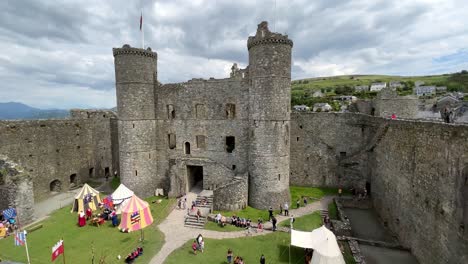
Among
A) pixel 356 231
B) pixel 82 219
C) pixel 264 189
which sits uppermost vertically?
pixel 264 189

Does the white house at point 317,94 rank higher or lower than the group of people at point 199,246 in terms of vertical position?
higher

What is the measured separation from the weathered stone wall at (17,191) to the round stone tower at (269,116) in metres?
16.7

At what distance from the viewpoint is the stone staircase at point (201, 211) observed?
16.9 m

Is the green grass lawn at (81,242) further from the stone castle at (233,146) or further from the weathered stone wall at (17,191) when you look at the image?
the stone castle at (233,146)

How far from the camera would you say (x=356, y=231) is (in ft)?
56.1

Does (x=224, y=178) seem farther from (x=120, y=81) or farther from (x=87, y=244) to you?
(x=120, y=81)

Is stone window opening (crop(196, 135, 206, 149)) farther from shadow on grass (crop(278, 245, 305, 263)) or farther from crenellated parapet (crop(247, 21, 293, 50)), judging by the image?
shadow on grass (crop(278, 245, 305, 263))

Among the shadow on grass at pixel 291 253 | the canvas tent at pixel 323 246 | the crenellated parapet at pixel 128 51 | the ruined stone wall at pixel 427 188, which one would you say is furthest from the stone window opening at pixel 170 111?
the ruined stone wall at pixel 427 188

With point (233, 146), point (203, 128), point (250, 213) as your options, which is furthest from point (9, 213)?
point (233, 146)

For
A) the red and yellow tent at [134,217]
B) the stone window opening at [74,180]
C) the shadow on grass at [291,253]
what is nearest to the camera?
the shadow on grass at [291,253]

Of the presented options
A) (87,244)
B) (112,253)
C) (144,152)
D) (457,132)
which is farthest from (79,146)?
(457,132)

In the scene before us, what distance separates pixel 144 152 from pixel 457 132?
21.6 metres

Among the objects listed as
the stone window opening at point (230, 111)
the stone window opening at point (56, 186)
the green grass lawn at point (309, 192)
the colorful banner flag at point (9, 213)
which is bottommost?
the green grass lawn at point (309, 192)

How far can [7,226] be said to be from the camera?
51.5 ft
